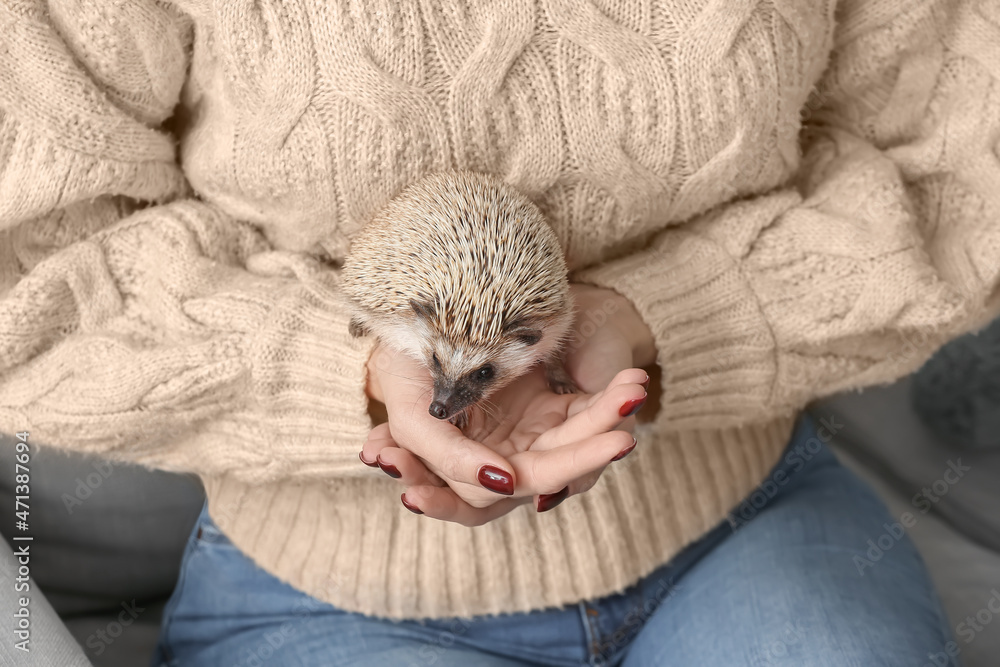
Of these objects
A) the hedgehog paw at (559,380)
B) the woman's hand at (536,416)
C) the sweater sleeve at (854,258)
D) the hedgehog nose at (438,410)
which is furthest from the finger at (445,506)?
the sweater sleeve at (854,258)

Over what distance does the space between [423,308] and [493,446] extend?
0.76 feet

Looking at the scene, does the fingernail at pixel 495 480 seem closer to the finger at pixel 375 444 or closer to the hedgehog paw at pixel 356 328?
the finger at pixel 375 444

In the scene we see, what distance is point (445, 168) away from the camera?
3.81 ft

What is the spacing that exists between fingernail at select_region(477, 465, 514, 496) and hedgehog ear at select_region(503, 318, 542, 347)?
28cm

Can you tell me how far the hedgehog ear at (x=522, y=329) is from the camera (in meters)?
1.13

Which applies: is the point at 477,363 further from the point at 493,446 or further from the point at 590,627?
the point at 590,627

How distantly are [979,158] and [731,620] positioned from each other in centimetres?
90

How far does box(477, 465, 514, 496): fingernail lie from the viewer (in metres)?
0.91

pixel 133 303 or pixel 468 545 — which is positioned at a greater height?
pixel 133 303

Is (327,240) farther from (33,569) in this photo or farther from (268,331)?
(33,569)

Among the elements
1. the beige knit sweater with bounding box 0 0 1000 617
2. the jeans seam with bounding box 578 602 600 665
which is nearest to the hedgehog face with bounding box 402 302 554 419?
the beige knit sweater with bounding box 0 0 1000 617

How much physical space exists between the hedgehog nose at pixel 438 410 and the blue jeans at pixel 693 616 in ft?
1.64

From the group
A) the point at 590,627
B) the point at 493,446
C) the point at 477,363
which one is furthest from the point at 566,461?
the point at 590,627

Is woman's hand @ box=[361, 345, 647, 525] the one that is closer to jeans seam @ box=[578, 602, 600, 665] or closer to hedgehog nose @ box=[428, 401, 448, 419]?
hedgehog nose @ box=[428, 401, 448, 419]
